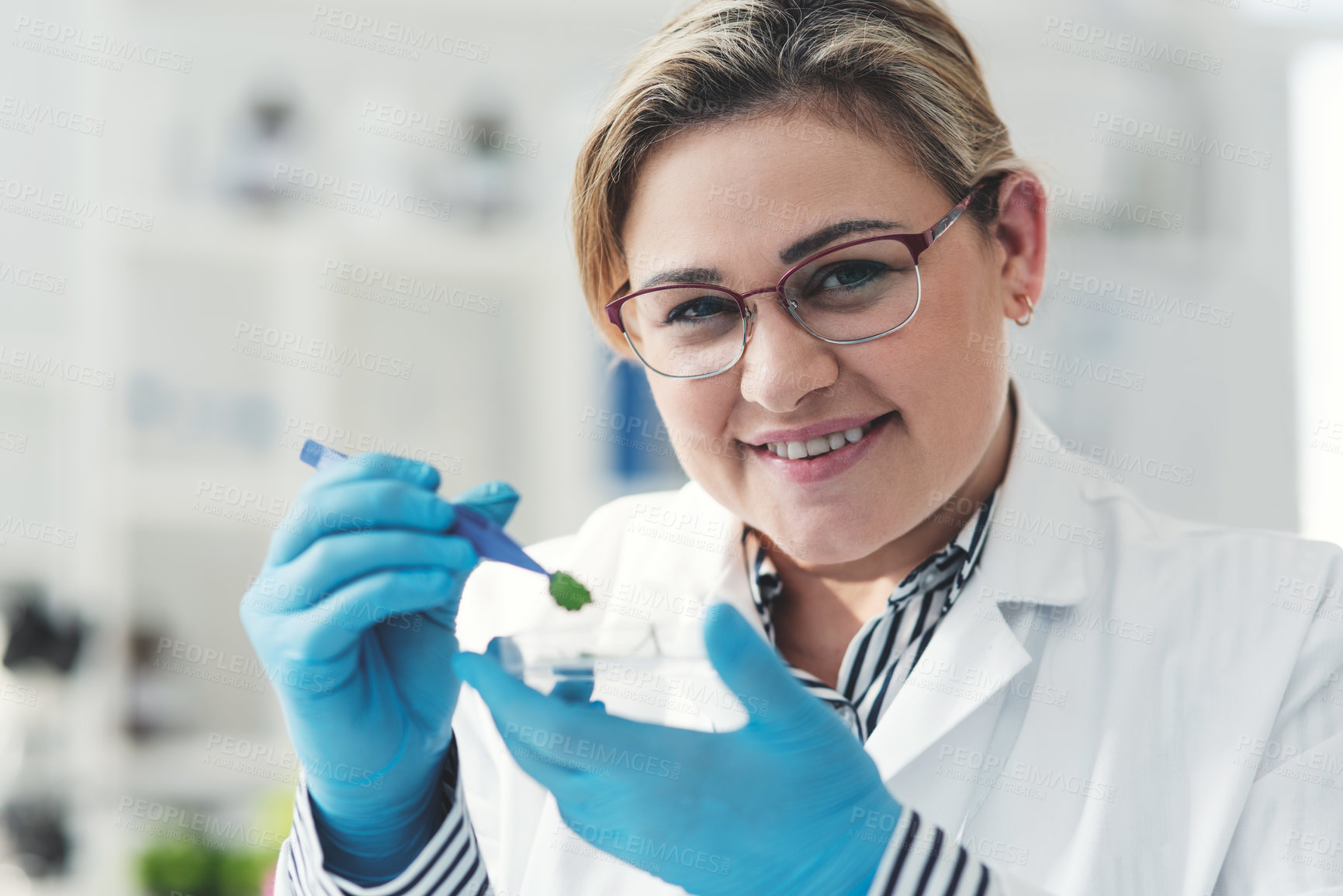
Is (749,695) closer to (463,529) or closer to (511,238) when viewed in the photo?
(463,529)

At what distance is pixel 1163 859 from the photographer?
3.19 ft

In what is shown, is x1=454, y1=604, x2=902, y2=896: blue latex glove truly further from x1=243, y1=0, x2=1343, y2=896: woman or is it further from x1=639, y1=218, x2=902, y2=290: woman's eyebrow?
x1=639, y1=218, x2=902, y2=290: woman's eyebrow

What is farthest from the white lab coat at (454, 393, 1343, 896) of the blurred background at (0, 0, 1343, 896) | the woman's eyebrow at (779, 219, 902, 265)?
the blurred background at (0, 0, 1343, 896)

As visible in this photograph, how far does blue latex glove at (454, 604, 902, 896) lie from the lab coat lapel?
9.3 inches

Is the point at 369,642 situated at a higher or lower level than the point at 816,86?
lower

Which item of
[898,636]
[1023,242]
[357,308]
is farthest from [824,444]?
[357,308]

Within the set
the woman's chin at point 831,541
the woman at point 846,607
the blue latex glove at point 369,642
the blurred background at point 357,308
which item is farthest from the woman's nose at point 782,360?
the blurred background at point 357,308

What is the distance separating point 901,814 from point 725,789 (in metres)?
0.13

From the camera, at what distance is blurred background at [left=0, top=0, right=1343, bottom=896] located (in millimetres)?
2318

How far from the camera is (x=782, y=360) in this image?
3.20ft

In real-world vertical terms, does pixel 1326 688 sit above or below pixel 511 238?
below

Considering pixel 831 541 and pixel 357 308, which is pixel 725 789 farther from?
pixel 357 308

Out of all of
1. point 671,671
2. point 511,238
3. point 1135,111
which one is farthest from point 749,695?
point 1135,111

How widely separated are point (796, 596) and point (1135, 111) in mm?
2016
